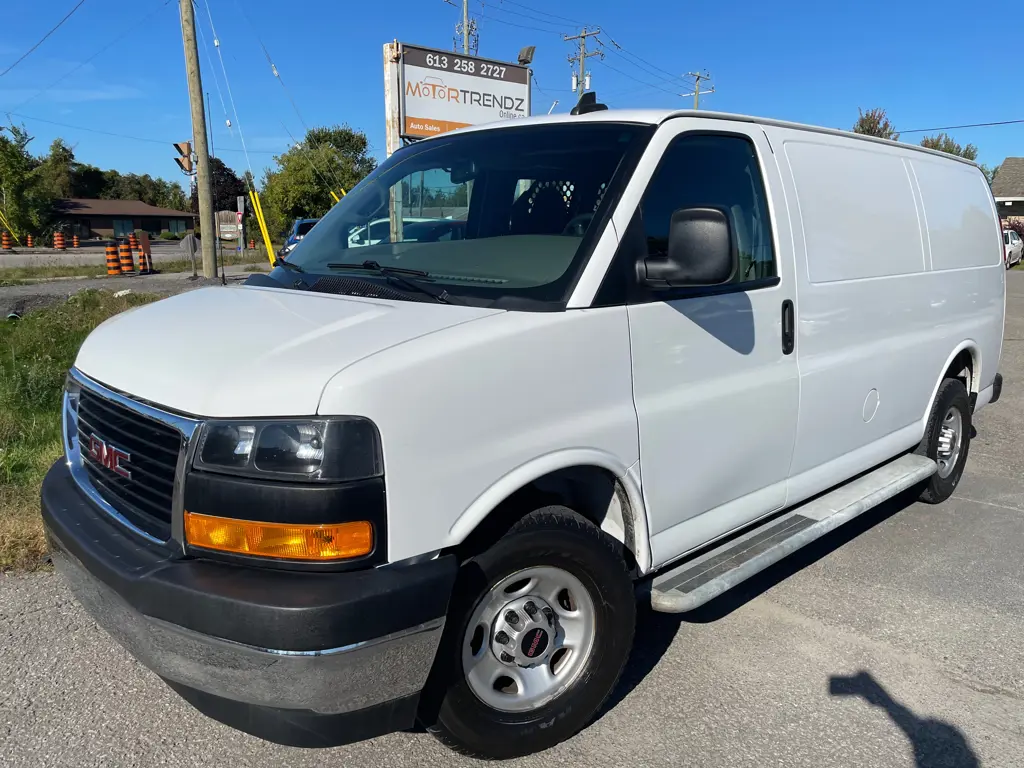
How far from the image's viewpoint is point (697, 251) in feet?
8.77

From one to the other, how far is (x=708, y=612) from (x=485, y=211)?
2154 millimetres

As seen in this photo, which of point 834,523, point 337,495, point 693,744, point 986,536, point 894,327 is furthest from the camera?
point 986,536

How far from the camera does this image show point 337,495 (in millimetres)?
2074

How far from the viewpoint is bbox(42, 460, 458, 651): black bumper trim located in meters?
2.03

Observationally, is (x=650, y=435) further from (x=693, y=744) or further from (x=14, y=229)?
(x=14, y=229)

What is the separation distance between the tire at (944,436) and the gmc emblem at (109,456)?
4393 millimetres

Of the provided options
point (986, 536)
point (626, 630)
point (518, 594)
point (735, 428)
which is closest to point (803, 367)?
point (735, 428)

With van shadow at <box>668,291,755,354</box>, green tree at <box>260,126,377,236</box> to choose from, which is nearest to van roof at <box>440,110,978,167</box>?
van shadow at <box>668,291,755,354</box>

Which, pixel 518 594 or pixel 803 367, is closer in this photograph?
pixel 518 594

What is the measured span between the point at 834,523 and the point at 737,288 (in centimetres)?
135

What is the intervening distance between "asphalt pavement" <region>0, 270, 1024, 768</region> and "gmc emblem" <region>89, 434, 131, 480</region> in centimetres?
98

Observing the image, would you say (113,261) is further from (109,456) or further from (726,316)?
(726,316)

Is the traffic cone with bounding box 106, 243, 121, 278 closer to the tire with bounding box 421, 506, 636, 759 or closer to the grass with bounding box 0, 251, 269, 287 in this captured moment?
the grass with bounding box 0, 251, 269, 287

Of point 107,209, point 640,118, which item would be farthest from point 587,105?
point 107,209
